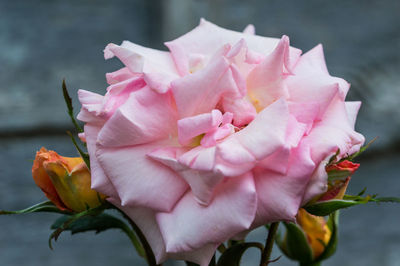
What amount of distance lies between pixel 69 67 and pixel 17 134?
178 mm

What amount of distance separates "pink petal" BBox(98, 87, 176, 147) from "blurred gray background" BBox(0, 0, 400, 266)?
2.32 ft

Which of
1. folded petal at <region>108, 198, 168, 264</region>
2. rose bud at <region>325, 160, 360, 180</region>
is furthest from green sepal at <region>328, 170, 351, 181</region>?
folded petal at <region>108, 198, 168, 264</region>

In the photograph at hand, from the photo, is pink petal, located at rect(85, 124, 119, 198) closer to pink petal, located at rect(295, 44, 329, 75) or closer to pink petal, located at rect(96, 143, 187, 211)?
pink petal, located at rect(96, 143, 187, 211)

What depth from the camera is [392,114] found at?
109 cm

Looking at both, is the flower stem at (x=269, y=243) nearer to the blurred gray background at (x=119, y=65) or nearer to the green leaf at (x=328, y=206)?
the green leaf at (x=328, y=206)

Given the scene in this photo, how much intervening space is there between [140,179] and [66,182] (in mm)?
65

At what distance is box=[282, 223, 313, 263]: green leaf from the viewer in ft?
1.26

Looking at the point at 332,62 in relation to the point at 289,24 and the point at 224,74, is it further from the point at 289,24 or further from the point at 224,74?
the point at 224,74

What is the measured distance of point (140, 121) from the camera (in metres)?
0.27

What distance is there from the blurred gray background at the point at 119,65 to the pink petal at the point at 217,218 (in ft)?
2.45

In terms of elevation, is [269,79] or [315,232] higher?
[269,79]

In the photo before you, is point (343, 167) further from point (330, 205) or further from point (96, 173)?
point (96, 173)

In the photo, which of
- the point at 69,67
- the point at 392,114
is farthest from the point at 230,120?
the point at 392,114

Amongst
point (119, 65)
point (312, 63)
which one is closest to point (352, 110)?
point (312, 63)
